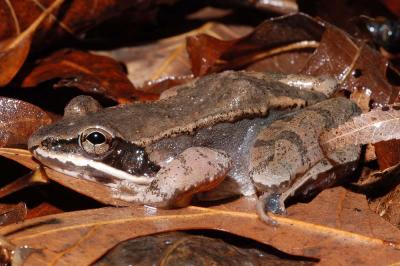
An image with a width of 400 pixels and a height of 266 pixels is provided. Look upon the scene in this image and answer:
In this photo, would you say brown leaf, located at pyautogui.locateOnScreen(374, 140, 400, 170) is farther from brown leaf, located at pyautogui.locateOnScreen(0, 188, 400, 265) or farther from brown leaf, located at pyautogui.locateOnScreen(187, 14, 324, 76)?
brown leaf, located at pyautogui.locateOnScreen(187, 14, 324, 76)

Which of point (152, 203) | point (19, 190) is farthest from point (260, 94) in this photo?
point (19, 190)

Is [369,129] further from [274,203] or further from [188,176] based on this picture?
[188,176]

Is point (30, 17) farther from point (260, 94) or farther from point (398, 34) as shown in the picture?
point (398, 34)

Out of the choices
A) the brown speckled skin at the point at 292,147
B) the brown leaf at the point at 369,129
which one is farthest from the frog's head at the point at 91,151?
the brown leaf at the point at 369,129

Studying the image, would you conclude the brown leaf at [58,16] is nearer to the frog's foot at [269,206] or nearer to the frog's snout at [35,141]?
the frog's snout at [35,141]

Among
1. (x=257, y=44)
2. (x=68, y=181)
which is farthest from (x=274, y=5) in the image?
(x=68, y=181)
